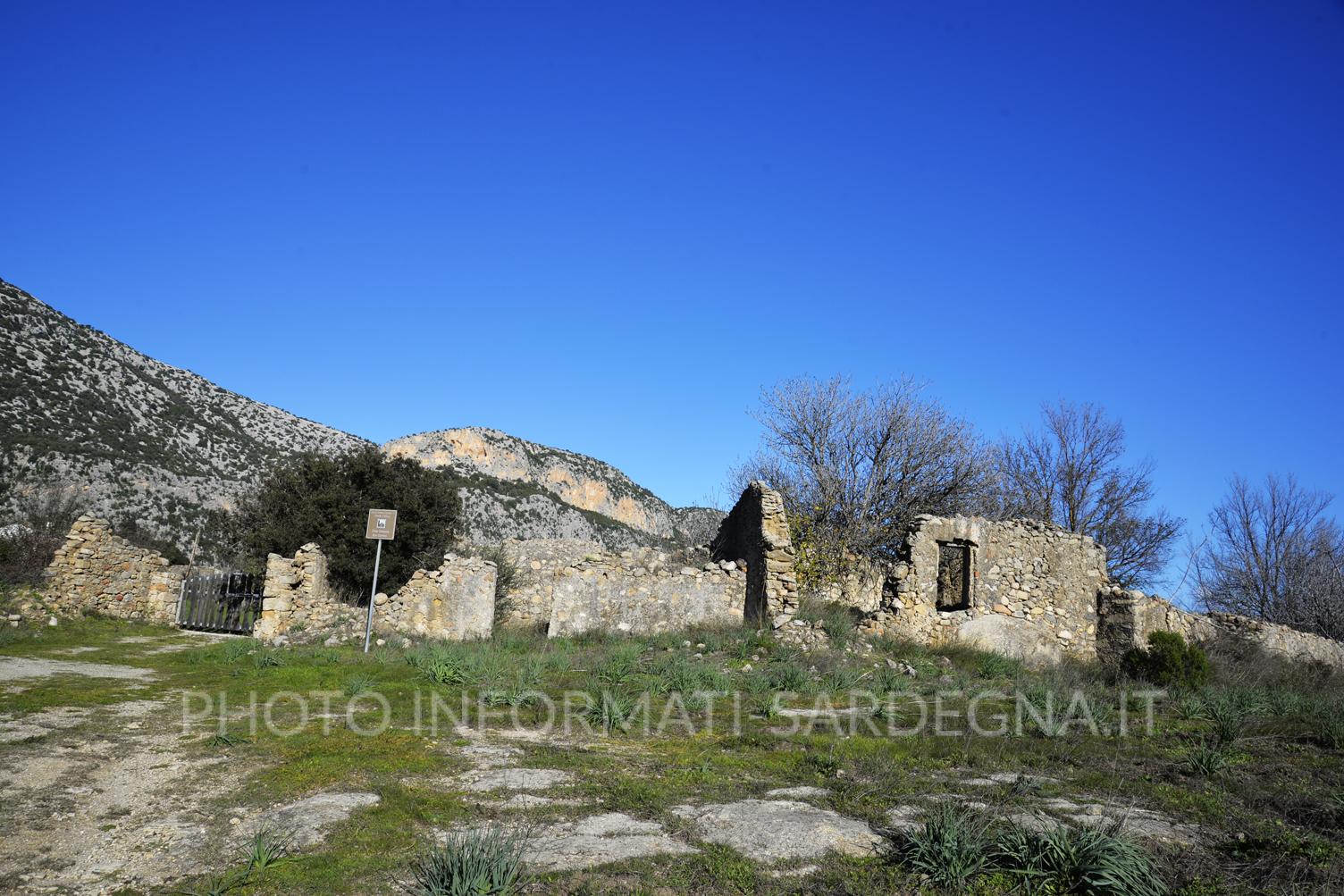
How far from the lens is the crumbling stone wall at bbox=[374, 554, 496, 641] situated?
47.7 ft

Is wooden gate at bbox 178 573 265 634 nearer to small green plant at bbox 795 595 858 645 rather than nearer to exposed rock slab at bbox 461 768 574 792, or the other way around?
small green plant at bbox 795 595 858 645

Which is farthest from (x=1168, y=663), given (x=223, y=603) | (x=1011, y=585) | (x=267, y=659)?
(x=223, y=603)

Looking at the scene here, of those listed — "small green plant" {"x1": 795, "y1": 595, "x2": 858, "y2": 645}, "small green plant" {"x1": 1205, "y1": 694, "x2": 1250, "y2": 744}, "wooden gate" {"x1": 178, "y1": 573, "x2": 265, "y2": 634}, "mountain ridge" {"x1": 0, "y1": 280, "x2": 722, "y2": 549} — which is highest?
"mountain ridge" {"x1": 0, "y1": 280, "x2": 722, "y2": 549}

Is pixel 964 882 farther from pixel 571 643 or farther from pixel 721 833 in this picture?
pixel 571 643

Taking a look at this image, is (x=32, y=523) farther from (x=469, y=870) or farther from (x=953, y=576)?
(x=469, y=870)

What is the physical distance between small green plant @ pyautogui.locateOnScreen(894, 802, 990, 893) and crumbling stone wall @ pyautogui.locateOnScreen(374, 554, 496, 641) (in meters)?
11.5

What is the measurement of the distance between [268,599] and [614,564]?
6.74 m

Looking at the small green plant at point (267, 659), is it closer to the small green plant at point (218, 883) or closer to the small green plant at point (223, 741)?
the small green plant at point (223, 741)

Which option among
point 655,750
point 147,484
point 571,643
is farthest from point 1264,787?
point 147,484

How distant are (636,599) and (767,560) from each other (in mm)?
2611

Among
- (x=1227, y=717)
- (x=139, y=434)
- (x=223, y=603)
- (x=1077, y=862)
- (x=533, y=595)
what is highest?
(x=139, y=434)

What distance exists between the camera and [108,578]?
724 inches

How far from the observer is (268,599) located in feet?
50.6

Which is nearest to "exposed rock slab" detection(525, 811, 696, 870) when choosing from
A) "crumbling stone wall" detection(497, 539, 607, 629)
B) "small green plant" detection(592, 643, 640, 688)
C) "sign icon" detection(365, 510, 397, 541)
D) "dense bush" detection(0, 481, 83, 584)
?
"small green plant" detection(592, 643, 640, 688)
